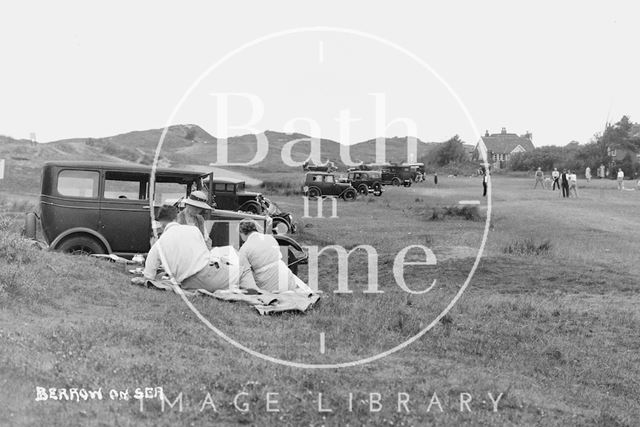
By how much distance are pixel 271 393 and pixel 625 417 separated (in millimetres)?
3058

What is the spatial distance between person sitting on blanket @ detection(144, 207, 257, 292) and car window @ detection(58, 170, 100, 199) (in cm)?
378

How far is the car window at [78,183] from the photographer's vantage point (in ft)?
46.2

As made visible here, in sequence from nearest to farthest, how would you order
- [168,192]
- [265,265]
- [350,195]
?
[265,265] → [168,192] → [350,195]

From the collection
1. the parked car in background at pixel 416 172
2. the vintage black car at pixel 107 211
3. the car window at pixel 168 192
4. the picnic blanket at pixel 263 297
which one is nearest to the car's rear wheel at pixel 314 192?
the parked car in background at pixel 416 172

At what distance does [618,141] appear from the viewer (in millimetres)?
97125

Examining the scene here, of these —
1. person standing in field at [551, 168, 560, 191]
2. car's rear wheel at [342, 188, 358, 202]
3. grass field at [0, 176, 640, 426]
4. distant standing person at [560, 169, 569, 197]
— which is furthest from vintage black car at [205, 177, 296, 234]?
person standing in field at [551, 168, 560, 191]

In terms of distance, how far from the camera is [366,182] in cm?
5294

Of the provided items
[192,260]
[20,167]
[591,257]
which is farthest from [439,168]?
[192,260]

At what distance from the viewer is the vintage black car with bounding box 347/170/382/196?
52.0 m

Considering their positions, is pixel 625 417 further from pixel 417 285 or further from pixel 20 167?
pixel 20 167

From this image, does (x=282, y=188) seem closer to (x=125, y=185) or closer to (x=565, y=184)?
(x=565, y=184)

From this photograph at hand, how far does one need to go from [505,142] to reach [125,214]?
13261 centimetres

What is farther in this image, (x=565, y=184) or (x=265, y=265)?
(x=565, y=184)

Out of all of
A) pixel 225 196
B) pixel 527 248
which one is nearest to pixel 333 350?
pixel 527 248
